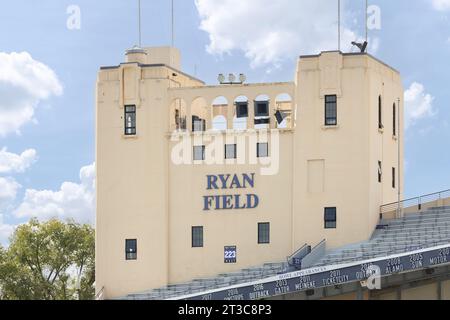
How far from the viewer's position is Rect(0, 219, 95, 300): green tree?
3920 inches

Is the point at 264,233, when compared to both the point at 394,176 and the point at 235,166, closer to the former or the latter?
the point at 235,166

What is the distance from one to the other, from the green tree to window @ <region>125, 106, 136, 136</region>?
24355 millimetres

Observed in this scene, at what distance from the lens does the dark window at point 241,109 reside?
7756 centimetres

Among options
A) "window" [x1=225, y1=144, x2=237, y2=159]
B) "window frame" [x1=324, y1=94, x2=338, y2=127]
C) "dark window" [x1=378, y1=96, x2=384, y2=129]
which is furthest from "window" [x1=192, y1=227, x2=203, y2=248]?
"dark window" [x1=378, y1=96, x2=384, y2=129]

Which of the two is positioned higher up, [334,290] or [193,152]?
[193,152]

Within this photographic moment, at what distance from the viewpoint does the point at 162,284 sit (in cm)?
7694

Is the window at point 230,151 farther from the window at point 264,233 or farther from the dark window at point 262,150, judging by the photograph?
the window at point 264,233

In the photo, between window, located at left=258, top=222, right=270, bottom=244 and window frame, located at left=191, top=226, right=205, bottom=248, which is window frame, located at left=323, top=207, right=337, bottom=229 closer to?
window, located at left=258, top=222, right=270, bottom=244

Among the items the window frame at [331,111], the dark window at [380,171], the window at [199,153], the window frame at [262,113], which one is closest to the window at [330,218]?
the dark window at [380,171]

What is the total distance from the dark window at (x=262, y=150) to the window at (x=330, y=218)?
5.03 metres

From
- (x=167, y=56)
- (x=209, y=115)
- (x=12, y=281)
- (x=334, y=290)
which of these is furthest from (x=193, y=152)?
(x=12, y=281)

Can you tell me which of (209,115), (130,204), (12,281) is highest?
(209,115)
